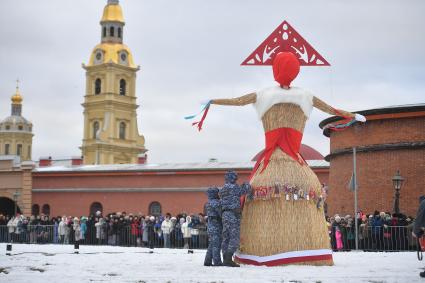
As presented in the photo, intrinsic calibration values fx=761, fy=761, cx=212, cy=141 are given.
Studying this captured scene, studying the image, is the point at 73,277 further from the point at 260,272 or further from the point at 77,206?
the point at 77,206

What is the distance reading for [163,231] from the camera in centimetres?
2562

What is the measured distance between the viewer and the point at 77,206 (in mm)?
41812

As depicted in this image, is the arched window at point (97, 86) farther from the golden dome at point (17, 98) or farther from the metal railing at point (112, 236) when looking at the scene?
the metal railing at point (112, 236)

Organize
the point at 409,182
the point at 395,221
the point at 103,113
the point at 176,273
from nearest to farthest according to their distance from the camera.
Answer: the point at 176,273 < the point at 395,221 < the point at 409,182 < the point at 103,113

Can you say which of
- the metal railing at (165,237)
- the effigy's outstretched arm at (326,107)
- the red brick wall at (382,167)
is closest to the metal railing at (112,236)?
the metal railing at (165,237)

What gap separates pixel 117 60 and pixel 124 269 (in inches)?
3349

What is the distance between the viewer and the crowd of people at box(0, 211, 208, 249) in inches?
992

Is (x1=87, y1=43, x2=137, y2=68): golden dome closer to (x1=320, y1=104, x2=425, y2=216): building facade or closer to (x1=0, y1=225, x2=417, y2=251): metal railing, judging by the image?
(x1=0, y1=225, x2=417, y2=251): metal railing

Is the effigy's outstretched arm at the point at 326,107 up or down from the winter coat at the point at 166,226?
up

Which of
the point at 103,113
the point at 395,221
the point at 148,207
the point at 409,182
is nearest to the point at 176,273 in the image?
the point at 395,221

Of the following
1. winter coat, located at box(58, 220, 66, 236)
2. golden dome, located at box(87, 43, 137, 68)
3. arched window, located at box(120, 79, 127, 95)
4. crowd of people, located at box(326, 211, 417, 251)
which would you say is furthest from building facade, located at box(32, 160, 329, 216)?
arched window, located at box(120, 79, 127, 95)

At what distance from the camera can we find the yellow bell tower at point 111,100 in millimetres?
93375

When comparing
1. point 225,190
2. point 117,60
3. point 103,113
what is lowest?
point 225,190

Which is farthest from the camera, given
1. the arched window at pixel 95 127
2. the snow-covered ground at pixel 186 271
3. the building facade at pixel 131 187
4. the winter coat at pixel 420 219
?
the arched window at pixel 95 127
